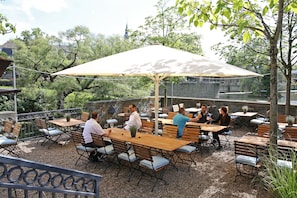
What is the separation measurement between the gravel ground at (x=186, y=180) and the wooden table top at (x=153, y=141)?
0.73m

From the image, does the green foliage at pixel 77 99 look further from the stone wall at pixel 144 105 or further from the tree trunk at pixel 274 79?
the tree trunk at pixel 274 79

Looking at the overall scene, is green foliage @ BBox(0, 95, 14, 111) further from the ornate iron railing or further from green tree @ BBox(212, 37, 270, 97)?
the ornate iron railing

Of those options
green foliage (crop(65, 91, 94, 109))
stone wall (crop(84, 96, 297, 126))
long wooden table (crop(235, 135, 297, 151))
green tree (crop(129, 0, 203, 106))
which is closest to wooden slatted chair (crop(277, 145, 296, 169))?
long wooden table (crop(235, 135, 297, 151))

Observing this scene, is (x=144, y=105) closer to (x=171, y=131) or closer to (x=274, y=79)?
(x=171, y=131)

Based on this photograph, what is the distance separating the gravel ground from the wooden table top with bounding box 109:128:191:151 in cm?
73

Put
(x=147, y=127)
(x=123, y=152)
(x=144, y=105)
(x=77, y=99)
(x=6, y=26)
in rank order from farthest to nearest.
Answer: (x=77, y=99) < (x=144, y=105) < (x=147, y=127) < (x=123, y=152) < (x=6, y=26)

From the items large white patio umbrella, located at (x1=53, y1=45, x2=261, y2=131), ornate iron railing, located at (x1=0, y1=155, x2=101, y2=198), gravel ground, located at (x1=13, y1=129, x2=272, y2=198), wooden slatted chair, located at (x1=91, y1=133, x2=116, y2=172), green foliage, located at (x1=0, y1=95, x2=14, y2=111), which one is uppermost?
large white patio umbrella, located at (x1=53, y1=45, x2=261, y2=131)

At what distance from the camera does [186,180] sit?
4945 mm

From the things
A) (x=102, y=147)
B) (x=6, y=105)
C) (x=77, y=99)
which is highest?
(x=77, y=99)

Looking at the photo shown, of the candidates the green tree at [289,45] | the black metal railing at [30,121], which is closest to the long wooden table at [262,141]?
the green tree at [289,45]

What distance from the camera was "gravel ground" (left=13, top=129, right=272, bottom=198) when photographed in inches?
173

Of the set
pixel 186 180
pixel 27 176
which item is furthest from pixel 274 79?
pixel 27 176

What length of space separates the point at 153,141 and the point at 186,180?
115 centimetres

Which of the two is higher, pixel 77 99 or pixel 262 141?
pixel 77 99
